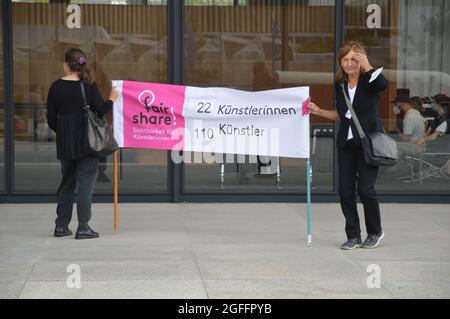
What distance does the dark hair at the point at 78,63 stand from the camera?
846cm

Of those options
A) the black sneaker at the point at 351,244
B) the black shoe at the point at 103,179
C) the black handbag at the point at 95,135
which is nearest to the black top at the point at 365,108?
the black sneaker at the point at 351,244

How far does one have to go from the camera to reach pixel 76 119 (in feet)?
27.9

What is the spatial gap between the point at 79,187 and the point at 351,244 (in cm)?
269

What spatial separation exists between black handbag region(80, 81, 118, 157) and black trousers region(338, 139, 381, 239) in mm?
2254

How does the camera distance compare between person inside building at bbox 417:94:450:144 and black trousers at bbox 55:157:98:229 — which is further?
person inside building at bbox 417:94:450:144

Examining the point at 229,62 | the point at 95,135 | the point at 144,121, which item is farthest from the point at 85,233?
the point at 229,62

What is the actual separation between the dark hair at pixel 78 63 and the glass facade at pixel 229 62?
2.56 meters

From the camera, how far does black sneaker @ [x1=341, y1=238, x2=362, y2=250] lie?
26.9ft

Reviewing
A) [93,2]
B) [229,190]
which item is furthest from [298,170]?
[93,2]

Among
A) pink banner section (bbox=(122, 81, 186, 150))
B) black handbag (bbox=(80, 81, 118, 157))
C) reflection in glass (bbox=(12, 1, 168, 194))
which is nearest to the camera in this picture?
black handbag (bbox=(80, 81, 118, 157))

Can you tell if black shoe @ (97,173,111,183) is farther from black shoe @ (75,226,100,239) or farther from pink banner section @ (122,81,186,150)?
black shoe @ (75,226,100,239)

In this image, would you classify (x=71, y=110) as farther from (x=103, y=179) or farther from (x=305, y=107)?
(x=103, y=179)

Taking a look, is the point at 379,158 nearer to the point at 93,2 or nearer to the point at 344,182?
the point at 344,182

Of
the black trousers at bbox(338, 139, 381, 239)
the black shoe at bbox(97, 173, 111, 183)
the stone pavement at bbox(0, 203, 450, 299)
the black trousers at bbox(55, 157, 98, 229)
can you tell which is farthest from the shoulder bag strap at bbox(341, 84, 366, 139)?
the black shoe at bbox(97, 173, 111, 183)
